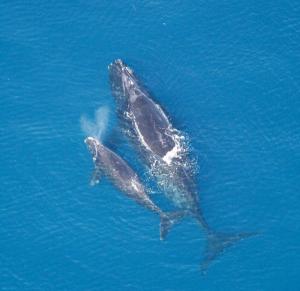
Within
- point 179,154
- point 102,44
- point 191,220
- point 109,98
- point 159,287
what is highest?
point 102,44

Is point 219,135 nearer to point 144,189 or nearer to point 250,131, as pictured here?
point 250,131

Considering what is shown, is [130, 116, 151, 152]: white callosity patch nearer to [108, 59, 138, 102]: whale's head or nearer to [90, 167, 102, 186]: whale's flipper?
[108, 59, 138, 102]: whale's head

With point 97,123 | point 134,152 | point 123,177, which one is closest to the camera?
point 123,177

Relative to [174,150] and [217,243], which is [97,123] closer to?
[174,150]

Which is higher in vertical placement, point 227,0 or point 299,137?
point 227,0

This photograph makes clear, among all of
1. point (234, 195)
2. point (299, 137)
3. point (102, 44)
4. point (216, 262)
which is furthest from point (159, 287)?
point (102, 44)

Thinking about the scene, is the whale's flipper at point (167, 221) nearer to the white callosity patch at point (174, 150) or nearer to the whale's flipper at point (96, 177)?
the white callosity patch at point (174, 150)

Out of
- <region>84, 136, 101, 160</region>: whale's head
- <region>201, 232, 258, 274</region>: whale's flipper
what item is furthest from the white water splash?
<region>201, 232, 258, 274</region>: whale's flipper

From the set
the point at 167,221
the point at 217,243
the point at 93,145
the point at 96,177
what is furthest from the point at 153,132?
the point at 217,243
